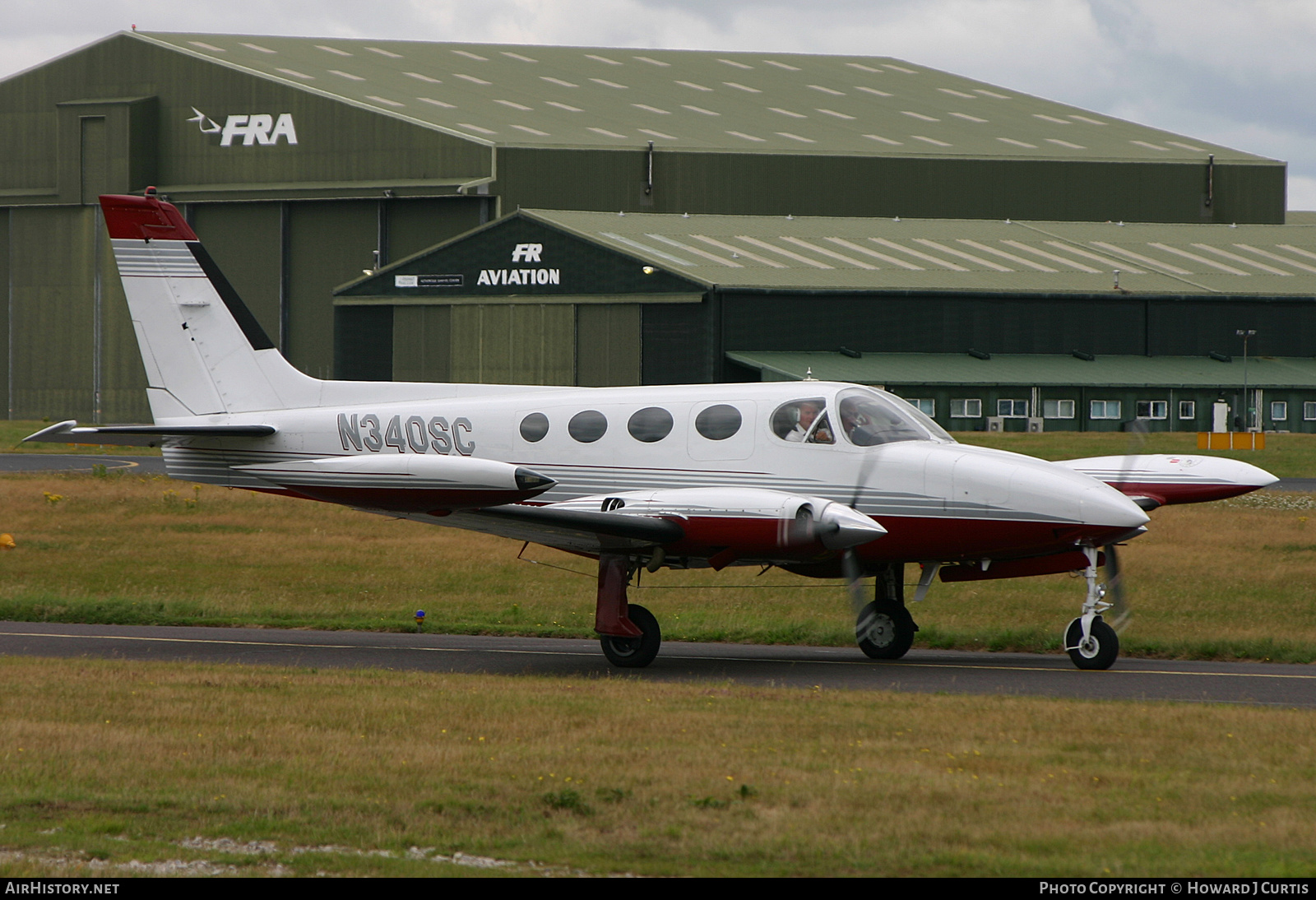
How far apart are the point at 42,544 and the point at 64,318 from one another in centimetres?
4980

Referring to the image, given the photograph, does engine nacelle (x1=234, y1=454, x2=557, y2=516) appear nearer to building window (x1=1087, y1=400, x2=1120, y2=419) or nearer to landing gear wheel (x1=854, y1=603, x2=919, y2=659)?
landing gear wheel (x1=854, y1=603, x2=919, y2=659)

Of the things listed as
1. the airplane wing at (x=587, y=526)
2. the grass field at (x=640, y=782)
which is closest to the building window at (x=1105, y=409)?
the airplane wing at (x=587, y=526)

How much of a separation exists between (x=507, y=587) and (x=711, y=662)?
8776mm

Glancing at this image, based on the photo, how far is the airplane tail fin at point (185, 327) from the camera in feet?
73.8

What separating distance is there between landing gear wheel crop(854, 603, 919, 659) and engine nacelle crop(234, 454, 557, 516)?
4312mm

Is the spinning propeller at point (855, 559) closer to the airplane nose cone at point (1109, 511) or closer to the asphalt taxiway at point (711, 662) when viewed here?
the asphalt taxiway at point (711, 662)

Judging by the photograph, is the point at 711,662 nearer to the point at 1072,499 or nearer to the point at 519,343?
the point at 1072,499

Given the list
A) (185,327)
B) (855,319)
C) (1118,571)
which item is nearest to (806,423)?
(1118,571)

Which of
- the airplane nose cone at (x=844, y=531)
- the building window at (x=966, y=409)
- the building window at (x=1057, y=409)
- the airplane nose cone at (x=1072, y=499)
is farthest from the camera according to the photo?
the building window at (x=1057, y=409)

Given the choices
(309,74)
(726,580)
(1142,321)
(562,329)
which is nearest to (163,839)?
(726,580)

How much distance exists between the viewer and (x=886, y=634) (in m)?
19.7

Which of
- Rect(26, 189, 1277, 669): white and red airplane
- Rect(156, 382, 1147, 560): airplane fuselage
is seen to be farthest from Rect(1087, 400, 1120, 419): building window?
Rect(156, 382, 1147, 560): airplane fuselage

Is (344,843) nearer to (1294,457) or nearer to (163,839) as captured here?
(163,839)

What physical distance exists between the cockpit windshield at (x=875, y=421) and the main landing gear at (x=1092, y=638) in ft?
8.02
